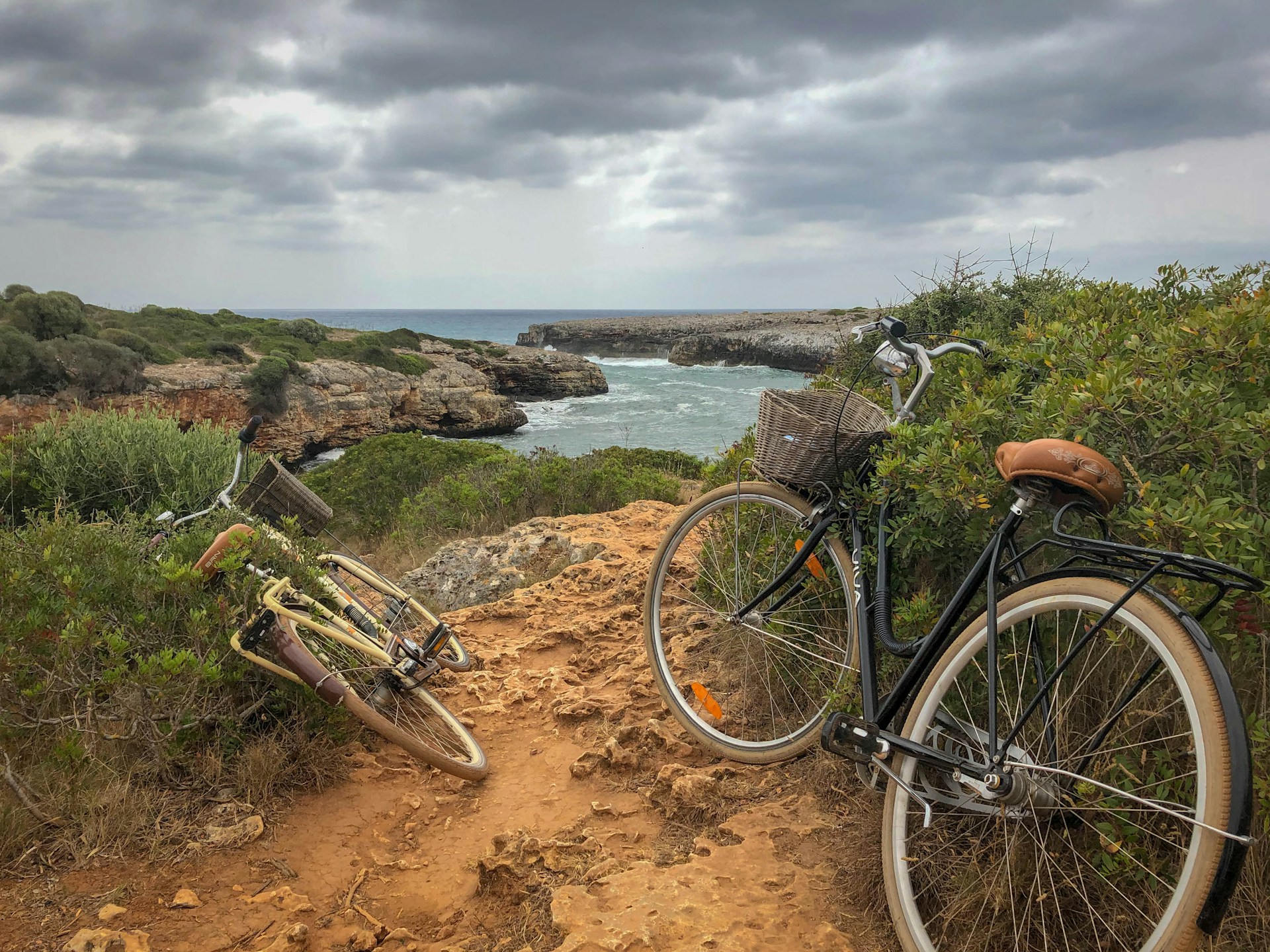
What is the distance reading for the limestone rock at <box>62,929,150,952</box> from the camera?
2.32 meters

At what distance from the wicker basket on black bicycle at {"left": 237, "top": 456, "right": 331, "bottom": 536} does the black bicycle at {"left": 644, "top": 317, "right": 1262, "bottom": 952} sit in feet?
9.72

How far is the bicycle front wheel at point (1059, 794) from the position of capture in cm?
179

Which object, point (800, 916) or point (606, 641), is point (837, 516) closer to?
point (800, 916)

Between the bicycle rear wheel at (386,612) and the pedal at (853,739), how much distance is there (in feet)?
6.80

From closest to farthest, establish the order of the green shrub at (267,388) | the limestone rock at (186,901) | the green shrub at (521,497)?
1. the limestone rock at (186,901)
2. the green shrub at (521,497)
3. the green shrub at (267,388)

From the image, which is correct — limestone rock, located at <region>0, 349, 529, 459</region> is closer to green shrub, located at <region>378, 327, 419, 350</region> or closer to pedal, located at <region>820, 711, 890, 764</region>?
green shrub, located at <region>378, 327, 419, 350</region>

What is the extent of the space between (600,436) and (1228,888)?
96.4 ft

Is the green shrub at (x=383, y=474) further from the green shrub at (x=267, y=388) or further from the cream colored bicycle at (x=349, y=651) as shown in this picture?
the green shrub at (x=267, y=388)

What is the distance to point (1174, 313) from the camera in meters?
2.96

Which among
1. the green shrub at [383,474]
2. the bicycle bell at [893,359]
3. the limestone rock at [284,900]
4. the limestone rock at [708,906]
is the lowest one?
the green shrub at [383,474]

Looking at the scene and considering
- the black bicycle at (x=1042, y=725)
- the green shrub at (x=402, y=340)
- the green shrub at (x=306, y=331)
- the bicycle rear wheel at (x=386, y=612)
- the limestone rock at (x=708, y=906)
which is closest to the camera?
the black bicycle at (x=1042, y=725)

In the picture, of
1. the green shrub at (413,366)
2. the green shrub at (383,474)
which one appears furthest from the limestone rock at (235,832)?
the green shrub at (413,366)

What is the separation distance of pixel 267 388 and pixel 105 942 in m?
28.2

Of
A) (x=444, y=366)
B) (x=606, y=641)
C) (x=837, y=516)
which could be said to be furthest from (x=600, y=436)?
(x=837, y=516)
